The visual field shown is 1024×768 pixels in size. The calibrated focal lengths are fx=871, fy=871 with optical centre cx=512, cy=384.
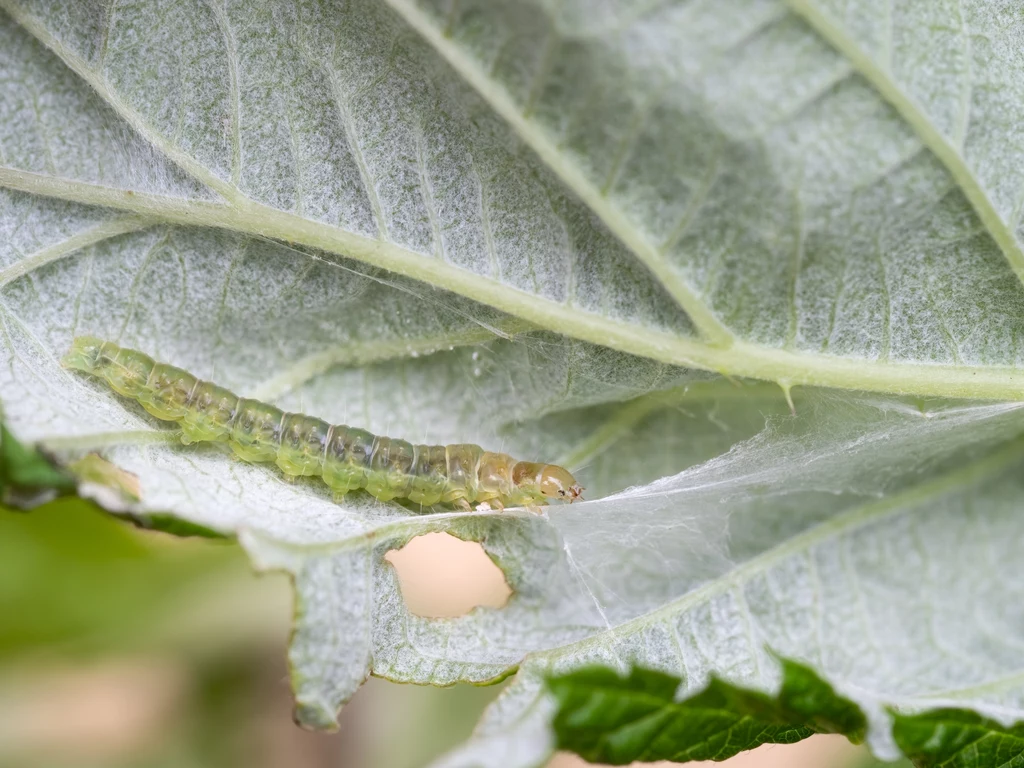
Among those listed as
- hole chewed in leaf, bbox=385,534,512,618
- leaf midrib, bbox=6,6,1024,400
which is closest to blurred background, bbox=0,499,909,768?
hole chewed in leaf, bbox=385,534,512,618

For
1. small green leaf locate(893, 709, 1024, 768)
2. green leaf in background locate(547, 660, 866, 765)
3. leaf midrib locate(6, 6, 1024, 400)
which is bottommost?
small green leaf locate(893, 709, 1024, 768)

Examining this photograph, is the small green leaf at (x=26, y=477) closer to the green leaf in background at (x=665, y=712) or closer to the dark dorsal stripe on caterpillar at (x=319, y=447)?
the dark dorsal stripe on caterpillar at (x=319, y=447)

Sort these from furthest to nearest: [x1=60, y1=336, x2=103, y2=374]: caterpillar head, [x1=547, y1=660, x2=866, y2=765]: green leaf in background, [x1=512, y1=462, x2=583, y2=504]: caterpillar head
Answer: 1. [x1=512, y1=462, x2=583, y2=504]: caterpillar head
2. [x1=60, y1=336, x2=103, y2=374]: caterpillar head
3. [x1=547, y1=660, x2=866, y2=765]: green leaf in background

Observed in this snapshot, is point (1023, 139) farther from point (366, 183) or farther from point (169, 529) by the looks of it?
point (169, 529)

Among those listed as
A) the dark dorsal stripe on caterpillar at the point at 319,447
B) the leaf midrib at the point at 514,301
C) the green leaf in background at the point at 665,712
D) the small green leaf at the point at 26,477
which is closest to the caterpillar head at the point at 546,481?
the dark dorsal stripe on caterpillar at the point at 319,447

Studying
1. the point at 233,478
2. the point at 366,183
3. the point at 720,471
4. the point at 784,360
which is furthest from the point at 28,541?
the point at 784,360

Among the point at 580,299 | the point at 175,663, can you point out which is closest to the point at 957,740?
the point at 580,299

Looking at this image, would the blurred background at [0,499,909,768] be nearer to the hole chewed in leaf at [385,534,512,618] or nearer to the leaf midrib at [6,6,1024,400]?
the hole chewed in leaf at [385,534,512,618]
